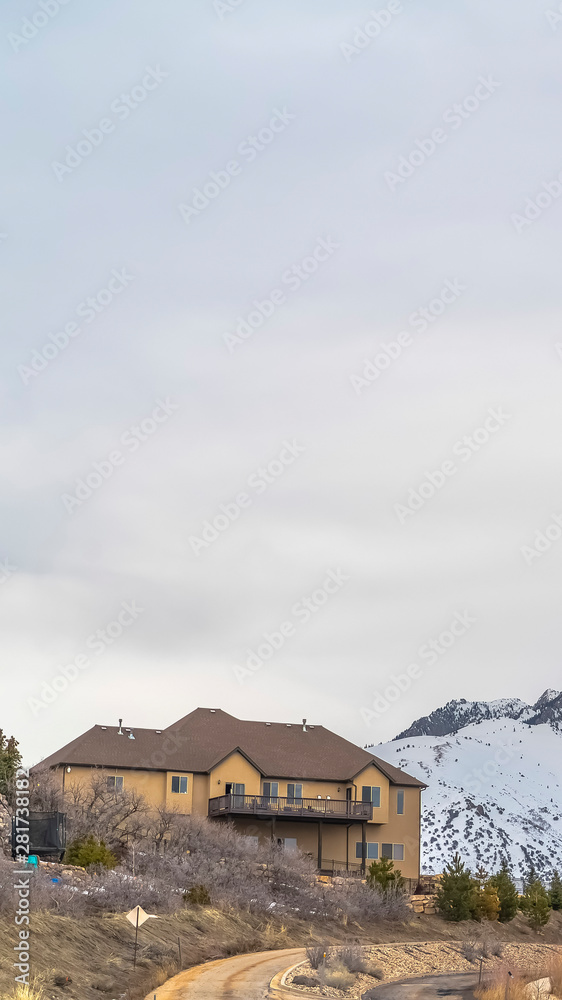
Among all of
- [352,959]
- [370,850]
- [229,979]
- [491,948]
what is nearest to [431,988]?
[352,959]

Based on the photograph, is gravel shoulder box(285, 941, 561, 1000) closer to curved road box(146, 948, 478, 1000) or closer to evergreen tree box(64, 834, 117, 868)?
curved road box(146, 948, 478, 1000)

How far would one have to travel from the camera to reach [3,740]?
142 ft

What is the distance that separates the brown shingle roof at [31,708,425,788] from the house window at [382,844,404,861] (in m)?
3.66

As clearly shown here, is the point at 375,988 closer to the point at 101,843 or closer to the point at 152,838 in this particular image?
the point at 101,843

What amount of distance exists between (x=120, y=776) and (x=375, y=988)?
2917 cm

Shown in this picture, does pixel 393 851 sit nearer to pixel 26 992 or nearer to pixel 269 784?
pixel 269 784

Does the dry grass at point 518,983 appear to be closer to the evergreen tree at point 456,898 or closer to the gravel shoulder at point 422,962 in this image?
the gravel shoulder at point 422,962

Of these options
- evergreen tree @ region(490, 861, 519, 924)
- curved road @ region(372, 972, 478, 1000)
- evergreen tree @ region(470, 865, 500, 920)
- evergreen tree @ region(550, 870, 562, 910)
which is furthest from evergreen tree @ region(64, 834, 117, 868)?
evergreen tree @ region(550, 870, 562, 910)

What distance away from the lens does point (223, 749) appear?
65.4 metres

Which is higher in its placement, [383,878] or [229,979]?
[229,979]

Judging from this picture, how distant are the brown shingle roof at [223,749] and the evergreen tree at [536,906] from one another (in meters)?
9.29

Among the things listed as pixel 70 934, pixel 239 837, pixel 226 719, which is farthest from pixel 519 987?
pixel 226 719

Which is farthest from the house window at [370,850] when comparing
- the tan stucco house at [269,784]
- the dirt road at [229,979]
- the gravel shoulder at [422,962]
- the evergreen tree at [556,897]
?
the dirt road at [229,979]

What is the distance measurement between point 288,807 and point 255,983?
31.6 meters
